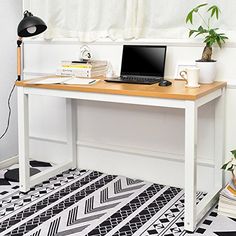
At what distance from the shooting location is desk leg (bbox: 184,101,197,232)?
2100 millimetres

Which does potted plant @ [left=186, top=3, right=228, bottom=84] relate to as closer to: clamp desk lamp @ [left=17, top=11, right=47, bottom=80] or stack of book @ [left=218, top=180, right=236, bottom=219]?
stack of book @ [left=218, top=180, right=236, bottom=219]

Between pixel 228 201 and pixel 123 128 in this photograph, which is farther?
pixel 123 128

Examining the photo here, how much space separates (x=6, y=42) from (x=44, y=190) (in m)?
1.21

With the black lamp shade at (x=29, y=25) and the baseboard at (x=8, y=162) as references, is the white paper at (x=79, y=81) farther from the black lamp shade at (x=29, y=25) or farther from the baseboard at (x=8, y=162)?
the baseboard at (x=8, y=162)

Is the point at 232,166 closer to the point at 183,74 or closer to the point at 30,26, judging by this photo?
the point at 183,74

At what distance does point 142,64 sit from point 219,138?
68cm

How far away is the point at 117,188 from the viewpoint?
2.81 m

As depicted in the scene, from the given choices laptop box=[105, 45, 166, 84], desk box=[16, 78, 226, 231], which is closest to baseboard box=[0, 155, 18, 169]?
desk box=[16, 78, 226, 231]

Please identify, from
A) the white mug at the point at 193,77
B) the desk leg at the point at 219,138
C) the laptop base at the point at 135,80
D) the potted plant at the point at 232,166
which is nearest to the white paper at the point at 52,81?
the laptop base at the point at 135,80

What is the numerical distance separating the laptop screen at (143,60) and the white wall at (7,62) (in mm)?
1006

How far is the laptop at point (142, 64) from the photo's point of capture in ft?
8.67

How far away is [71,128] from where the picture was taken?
125 inches

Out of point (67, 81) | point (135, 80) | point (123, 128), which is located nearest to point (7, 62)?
point (67, 81)

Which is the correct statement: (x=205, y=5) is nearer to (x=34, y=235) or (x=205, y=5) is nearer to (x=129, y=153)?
(x=129, y=153)
